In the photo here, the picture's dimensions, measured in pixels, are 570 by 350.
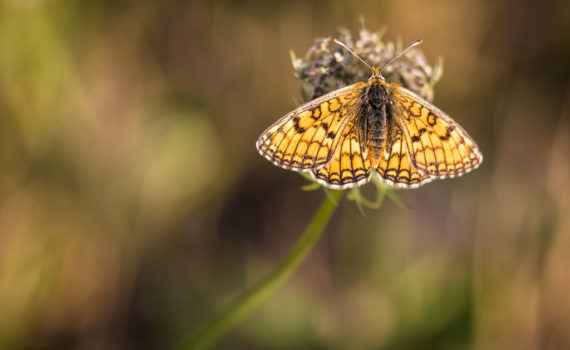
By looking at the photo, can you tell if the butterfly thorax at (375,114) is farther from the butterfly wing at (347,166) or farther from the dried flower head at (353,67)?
the dried flower head at (353,67)

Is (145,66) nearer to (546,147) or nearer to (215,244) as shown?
(215,244)

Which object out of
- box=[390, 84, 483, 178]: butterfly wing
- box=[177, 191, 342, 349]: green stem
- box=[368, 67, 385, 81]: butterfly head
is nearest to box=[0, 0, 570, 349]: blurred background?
box=[177, 191, 342, 349]: green stem

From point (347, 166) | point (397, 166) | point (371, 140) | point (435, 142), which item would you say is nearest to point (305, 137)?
point (347, 166)

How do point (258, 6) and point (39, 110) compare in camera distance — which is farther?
point (258, 6)

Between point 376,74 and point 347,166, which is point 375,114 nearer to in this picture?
point 376,74

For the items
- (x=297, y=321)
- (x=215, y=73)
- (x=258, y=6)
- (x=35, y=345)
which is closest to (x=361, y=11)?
(x=258, y=6)

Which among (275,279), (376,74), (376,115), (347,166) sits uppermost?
(376,74)

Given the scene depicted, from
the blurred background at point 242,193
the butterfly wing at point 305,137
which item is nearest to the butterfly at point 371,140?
the butterfly wing at point 305,137
